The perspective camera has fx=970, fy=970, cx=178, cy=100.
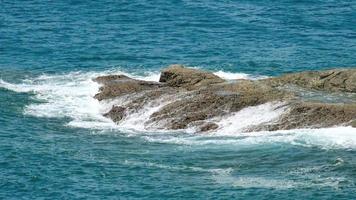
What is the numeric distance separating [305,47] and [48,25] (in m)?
33.6

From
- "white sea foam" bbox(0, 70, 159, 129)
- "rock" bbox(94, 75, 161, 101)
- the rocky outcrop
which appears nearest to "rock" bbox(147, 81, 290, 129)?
the rocky outcrop

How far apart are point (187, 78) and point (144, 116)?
25.3ft

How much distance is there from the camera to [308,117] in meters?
77.1

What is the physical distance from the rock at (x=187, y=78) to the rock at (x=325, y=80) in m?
5.47

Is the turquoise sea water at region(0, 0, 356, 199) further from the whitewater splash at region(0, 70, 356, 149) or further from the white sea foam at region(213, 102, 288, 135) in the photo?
the white sea foam at region(213, 102, 288, 135)

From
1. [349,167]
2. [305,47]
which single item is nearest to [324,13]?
[305,47]

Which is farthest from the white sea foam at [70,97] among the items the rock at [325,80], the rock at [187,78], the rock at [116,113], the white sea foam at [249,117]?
the rock at [325,80]

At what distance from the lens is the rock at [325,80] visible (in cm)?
8469

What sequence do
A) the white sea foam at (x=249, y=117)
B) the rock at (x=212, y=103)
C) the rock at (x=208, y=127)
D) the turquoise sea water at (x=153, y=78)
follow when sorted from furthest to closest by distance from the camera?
the rock at (x=212, y=103), the rock at (x=208, y=127), the white sea foam at (x=249, y=117), the turquoise sea water at (x=153, y=78)

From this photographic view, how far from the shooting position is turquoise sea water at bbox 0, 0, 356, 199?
65.6 m

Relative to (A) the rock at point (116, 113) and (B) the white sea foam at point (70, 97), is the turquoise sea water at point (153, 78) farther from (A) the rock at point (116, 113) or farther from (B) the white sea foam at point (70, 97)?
(A) the rock at point (116, 113)

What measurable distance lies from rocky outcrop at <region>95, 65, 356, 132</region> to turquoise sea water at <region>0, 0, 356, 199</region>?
1.76 meters

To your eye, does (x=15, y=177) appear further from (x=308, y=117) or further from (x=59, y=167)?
(x=308, y=117)

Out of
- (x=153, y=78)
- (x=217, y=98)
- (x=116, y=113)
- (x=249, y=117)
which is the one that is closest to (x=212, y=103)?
(x=217, y=98)
